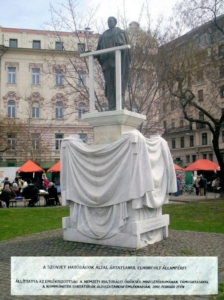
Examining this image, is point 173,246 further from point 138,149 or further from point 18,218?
point 18,218

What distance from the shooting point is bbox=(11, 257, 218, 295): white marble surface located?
348 cm

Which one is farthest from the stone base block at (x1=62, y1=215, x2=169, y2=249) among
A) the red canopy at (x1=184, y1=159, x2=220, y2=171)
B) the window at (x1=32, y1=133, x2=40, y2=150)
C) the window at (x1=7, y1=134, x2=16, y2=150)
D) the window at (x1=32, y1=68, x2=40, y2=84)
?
the window at (x1=32, y1=68, x2=40, y2=84)

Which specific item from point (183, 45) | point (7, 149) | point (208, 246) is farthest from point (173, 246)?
point (7, 149)

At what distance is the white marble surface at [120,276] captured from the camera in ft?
11.4

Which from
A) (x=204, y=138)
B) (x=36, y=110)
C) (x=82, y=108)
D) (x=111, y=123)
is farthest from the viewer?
(x=204, y=138)

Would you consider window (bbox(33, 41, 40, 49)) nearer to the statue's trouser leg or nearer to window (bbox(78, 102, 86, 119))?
window (bbox(78, 102, 86, 119))

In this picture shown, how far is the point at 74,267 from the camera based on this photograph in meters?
3.60

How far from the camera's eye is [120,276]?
3.56 m

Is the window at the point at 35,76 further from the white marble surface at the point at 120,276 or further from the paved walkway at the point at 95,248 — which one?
the white marble surface at the point at 120,276

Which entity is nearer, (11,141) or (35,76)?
(11,141)

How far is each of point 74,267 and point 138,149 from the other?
12.3ft

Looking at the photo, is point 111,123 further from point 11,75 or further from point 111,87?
point 11,75

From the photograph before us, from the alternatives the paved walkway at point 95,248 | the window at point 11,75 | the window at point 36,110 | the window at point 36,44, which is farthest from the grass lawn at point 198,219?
the window at point 36,44

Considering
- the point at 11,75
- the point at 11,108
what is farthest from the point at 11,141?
the point at 11,75
